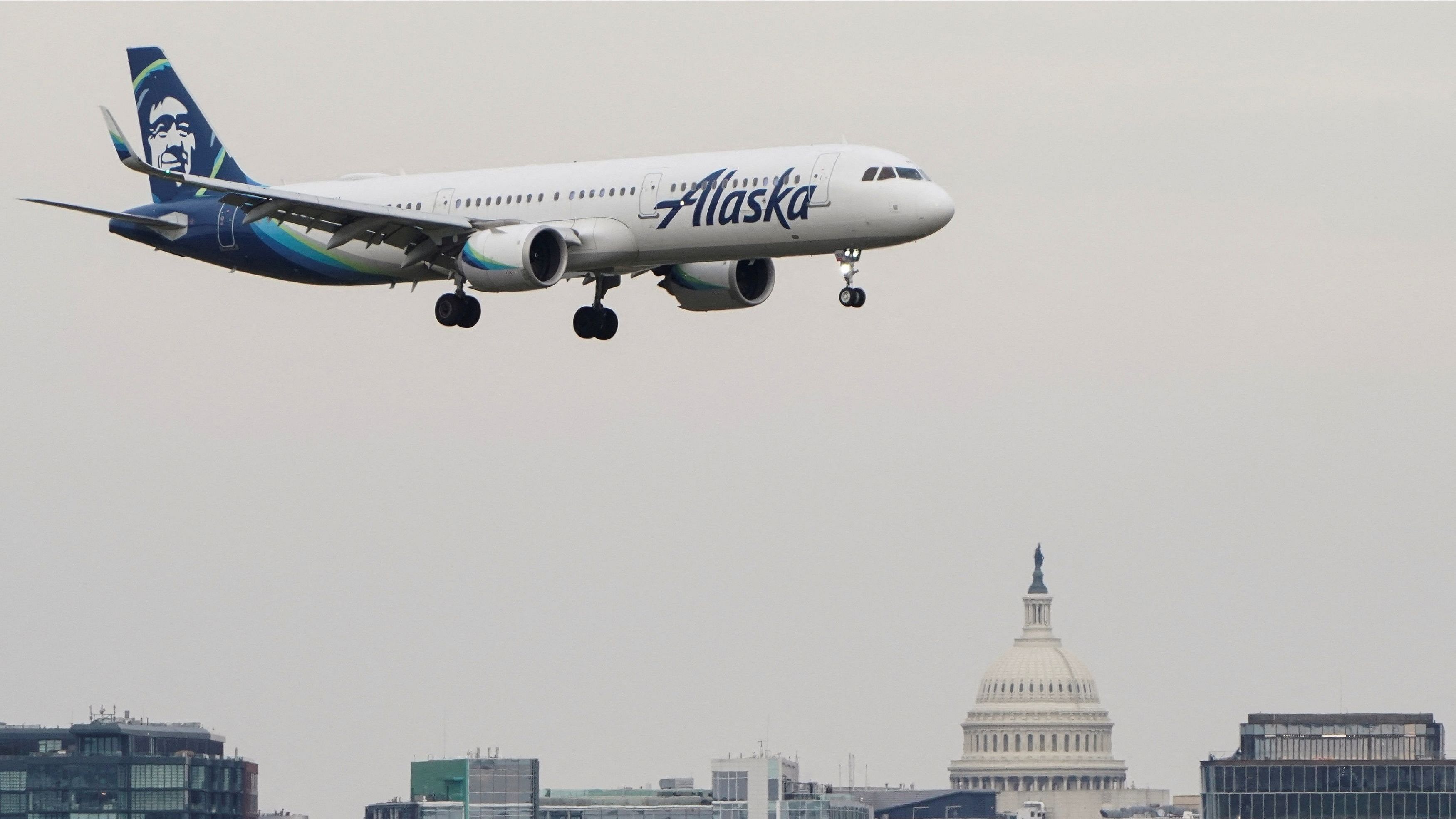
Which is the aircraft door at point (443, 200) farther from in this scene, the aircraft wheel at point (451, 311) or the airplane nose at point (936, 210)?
the airplane nose at point (936, 210)

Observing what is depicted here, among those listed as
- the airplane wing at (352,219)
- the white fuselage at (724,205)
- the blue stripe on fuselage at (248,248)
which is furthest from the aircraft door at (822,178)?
the blue stripe on fuselage at (248,248)

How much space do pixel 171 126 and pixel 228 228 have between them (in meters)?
9.21

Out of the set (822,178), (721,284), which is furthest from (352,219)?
(822,178)

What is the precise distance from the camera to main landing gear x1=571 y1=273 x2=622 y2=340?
342 ft

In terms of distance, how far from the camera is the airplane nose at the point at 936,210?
94.7 metres

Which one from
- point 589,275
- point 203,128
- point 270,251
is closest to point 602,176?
point 589,275

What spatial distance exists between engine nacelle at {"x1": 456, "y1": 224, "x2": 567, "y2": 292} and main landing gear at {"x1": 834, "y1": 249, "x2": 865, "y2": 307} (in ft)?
28.3

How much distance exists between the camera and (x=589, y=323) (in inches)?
4107

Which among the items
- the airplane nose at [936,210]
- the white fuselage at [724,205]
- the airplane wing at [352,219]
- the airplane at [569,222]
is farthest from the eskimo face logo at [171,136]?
the airplane nose at [936,210]

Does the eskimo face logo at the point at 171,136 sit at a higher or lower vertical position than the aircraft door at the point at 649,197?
higher

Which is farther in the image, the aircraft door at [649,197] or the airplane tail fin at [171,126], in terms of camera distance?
the airplane tail fin at [171,126]

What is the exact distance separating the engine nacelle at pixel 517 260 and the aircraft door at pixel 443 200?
5.42 metres

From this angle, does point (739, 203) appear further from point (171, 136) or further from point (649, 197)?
point (171, 136)

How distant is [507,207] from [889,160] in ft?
43.9
